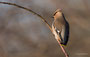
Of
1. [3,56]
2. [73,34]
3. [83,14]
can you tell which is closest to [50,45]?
[73,34]

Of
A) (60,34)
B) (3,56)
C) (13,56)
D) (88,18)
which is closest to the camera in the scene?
(60,34)

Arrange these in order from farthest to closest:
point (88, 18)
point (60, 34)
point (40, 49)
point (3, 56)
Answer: point (88, 18) < point (40, 49) < point (3, 56) < point (60, 34)

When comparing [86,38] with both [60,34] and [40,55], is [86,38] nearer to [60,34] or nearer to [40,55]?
[40,55]

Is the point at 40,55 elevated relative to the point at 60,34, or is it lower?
lower

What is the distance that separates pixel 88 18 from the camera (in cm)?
761

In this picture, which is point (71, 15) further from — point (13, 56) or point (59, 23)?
point (59, 23)

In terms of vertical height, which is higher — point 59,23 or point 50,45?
point 59,23

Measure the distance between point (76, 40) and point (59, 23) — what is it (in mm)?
5109

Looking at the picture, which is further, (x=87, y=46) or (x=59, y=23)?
(x=87, y=46)

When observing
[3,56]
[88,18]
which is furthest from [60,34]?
[88,18]

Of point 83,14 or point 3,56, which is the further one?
point 83,14

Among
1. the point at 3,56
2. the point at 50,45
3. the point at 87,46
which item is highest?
the point at 3,56

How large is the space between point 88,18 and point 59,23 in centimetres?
577

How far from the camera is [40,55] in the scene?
20.8ft
